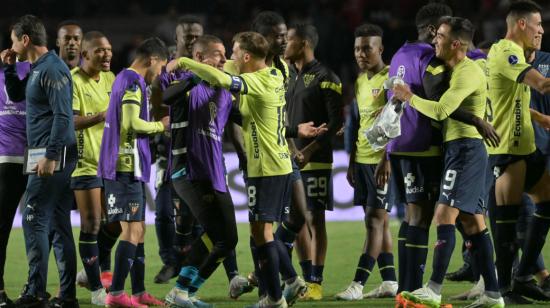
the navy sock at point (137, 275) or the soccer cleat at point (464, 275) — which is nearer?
the navy sock at point (137, 275)

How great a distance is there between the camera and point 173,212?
10656 millimetres

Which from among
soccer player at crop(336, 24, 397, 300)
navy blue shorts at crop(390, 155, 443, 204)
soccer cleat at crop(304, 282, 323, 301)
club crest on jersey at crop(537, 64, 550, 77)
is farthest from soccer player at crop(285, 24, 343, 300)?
club crest on jersey at crop(537, 64, 550, 77)

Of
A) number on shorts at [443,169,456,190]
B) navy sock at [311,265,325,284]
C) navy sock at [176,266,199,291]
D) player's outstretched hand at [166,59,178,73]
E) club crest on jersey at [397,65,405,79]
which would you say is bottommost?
navy sock at [311,265,325,284]

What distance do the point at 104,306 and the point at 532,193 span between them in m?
3.51

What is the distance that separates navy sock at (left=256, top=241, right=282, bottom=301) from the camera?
7504 millimetres

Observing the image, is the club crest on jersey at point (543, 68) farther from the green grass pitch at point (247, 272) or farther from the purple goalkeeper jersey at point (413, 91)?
the green grass pitch at point (247, 272)

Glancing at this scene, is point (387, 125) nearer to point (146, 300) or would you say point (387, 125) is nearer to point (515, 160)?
point (515, 160)

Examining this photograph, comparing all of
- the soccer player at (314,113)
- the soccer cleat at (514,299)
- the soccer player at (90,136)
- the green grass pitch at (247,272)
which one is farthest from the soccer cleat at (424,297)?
the soccer player at (90,136)

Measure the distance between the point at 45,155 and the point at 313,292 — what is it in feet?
8.48

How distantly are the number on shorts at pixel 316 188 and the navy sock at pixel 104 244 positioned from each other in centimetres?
169

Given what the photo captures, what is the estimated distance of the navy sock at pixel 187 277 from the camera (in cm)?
762

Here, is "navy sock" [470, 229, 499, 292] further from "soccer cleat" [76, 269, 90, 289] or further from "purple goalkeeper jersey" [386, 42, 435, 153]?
"soccer cleat" [76, 269, 90, 289]

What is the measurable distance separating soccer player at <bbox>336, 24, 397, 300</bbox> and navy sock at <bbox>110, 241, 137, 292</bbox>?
6.35 ft

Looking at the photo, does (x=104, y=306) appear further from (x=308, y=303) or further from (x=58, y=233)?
(x=308, y=303)
